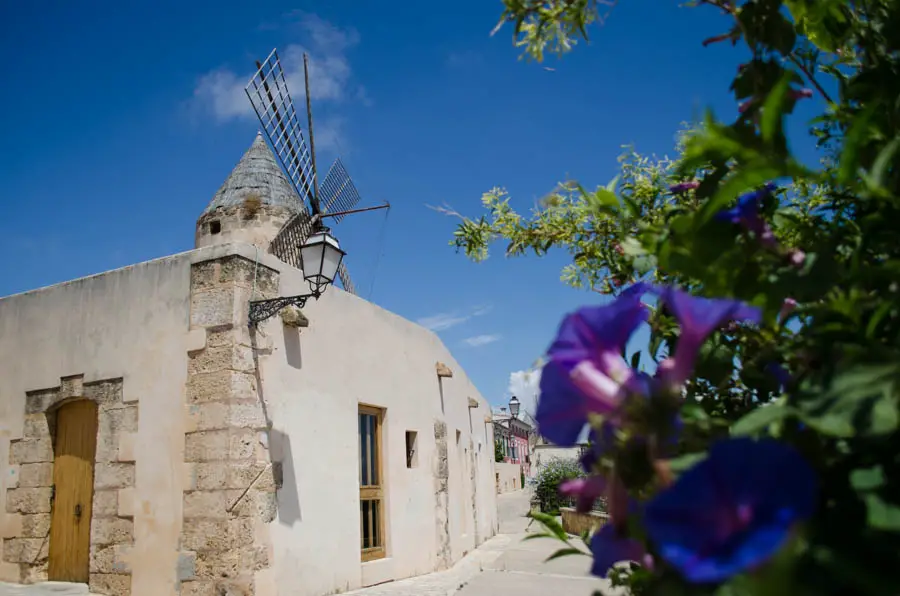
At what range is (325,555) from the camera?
20.0 ft

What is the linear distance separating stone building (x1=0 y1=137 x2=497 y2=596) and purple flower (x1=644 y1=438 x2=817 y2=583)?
204 inches

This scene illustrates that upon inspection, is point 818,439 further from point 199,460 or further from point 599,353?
point 199,460

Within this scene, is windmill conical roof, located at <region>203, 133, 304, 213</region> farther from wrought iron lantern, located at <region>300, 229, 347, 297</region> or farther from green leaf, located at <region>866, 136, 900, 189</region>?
green leaf, located at <region>866, 136, 900, 189</region>

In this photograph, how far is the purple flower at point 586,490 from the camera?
602mm

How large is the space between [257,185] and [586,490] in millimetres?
10308

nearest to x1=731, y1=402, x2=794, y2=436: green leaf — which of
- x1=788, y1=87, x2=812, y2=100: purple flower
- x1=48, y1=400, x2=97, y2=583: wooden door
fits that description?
x1=788, y1=87, x2=812, y2=100: purple flower

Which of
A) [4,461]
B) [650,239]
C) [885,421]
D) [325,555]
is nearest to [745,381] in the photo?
[650,239]

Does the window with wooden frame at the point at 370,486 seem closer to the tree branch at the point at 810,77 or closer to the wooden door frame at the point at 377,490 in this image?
the wooden door frame at the point at 377,490

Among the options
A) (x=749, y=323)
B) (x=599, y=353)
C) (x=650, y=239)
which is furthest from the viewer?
(x=749, y=323)

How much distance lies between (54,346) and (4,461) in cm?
127

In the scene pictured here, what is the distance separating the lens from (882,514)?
1.49ft

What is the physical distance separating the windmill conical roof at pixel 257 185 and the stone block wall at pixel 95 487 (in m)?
4.43

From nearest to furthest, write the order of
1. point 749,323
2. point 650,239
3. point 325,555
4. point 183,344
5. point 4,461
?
point 650,239, point 749,323, point 183,344, point 325,555, point 4,461

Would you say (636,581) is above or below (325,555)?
above
